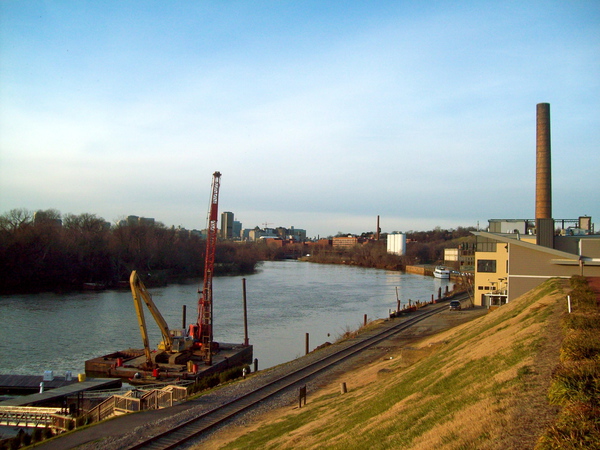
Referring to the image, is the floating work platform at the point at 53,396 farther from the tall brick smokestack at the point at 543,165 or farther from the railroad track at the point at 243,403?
the tall brick smokestack at the point at 543,165

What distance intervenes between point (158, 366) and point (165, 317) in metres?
16.7

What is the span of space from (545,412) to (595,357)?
141 cm

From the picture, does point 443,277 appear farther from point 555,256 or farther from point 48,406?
point 48,406

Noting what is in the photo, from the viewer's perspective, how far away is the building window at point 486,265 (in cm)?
4216

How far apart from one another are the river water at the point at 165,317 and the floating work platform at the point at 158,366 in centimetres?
159

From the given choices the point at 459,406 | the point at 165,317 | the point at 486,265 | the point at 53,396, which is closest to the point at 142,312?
the point at 53,396

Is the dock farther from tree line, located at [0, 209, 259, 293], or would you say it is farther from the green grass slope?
tree line, located at [0, 209, 259, 293]

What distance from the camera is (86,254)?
70.9 metres

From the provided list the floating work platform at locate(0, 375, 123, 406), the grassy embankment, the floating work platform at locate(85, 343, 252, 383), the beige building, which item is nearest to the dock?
the floating work platform at locate(0, 375, 123, 406)

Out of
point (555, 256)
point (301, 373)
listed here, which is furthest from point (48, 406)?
point (555, 256)

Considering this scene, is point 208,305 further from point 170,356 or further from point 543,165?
point 543,165

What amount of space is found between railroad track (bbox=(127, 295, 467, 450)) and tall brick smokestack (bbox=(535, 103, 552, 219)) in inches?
608

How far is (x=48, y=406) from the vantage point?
17.8 m

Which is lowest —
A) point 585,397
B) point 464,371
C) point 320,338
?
point 320,338
